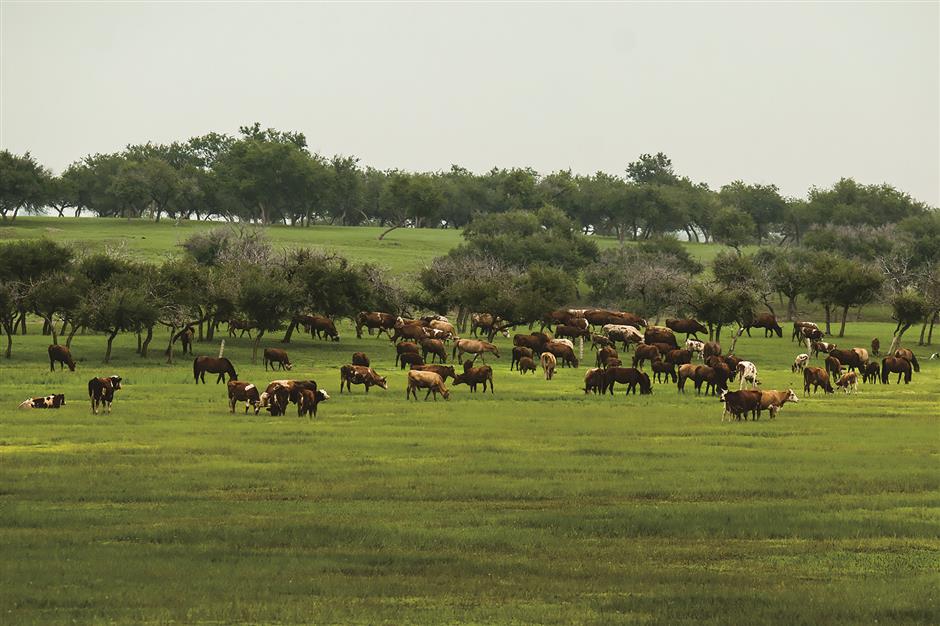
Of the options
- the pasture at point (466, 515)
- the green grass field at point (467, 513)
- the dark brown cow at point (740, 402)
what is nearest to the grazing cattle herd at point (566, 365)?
the dark brown cow at point (740, 402)

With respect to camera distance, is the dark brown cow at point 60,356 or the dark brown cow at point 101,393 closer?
the dark brown cow at point 101,393

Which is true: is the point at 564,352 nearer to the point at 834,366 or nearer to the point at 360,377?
the point at 834,366

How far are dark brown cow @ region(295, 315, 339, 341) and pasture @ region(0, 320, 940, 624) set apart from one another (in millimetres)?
31472

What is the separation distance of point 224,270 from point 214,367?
2345 centimetres

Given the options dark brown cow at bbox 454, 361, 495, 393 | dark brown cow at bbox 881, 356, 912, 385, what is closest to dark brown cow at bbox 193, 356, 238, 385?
dark brown cow at bbox 454, 361, 495, 393

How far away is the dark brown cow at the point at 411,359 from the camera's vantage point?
5547 cm

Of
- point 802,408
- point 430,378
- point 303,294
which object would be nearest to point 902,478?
point 802,408

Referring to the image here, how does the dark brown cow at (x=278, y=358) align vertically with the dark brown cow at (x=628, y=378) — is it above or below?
below

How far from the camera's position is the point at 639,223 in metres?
193

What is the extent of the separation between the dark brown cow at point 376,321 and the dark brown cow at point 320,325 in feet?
7.95

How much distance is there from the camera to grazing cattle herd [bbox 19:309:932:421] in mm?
38969

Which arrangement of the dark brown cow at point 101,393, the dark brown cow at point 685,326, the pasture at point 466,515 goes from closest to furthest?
the pasture at point 466,515
the dark brown cow at point 101,393
the dark brown cow at point 685,326

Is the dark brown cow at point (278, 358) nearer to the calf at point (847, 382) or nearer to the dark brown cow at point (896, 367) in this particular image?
the calf at point (847, 382)

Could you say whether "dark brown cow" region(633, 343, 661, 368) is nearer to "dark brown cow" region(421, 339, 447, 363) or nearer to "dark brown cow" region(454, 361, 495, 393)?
"dark brown cow" region(421, 339, 447, 363)
